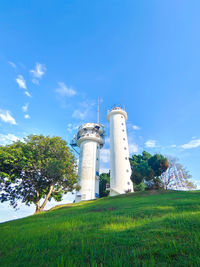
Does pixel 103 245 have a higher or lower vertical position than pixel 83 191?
lower

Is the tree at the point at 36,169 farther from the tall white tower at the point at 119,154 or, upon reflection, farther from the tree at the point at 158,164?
the tree at the point at 158,164

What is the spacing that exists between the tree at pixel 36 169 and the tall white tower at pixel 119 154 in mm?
11373

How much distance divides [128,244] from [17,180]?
20.2 m

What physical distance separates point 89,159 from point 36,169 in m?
17.5

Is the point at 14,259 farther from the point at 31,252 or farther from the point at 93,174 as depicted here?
the point at 93,174

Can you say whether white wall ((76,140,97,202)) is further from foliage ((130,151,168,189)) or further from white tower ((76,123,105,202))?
foliage ((130,151,168,189))

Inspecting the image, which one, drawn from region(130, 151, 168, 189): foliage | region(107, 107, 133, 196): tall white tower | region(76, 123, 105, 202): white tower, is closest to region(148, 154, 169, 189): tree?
region(130, 151, 168, 189): foliage

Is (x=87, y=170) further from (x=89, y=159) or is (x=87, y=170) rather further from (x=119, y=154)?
(x=119, y=154)

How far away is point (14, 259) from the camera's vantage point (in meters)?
3.70

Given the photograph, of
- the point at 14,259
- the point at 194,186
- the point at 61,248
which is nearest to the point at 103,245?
the point at 61,248

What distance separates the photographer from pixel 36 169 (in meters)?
20.2

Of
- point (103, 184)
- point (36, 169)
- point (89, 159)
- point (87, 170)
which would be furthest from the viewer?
point (103, 184)

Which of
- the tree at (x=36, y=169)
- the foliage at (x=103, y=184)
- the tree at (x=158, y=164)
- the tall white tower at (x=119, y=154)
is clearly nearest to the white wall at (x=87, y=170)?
the foliage at (x=103, y=184)

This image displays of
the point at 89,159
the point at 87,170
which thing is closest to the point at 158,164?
the point at 87,170
